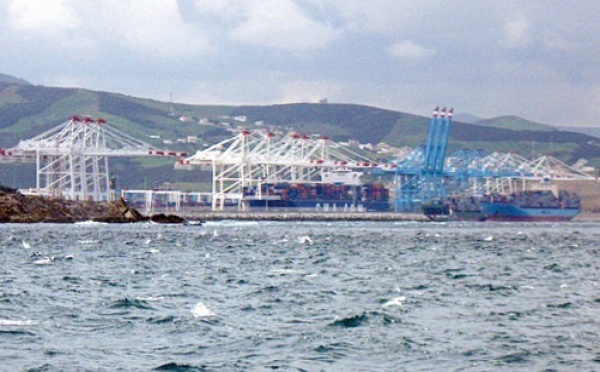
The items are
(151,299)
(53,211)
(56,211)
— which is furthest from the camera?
(56,211)

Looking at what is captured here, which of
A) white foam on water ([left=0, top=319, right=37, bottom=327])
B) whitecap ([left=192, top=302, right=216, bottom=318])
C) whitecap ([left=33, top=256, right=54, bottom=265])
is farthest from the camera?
whitecap ([left=33, top=256, right=54, bottom=265])

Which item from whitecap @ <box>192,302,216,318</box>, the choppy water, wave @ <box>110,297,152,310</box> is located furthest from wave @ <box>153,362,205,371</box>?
wave @ <box>110,297,152,310</box>

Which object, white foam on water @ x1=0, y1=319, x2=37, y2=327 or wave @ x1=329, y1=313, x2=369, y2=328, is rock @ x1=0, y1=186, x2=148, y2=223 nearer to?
white foam on water @ x1=0, y1=319, x2=37, y2=327

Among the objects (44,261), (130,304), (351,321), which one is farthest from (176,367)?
(44,261)

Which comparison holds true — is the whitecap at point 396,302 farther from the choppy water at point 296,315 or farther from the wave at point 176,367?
the wave at point 176,367

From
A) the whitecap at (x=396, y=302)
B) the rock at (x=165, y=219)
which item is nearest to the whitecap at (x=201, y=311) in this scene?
the whitecap at (x=396, y=302)

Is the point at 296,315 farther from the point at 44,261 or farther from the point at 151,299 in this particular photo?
the point at 44,261
